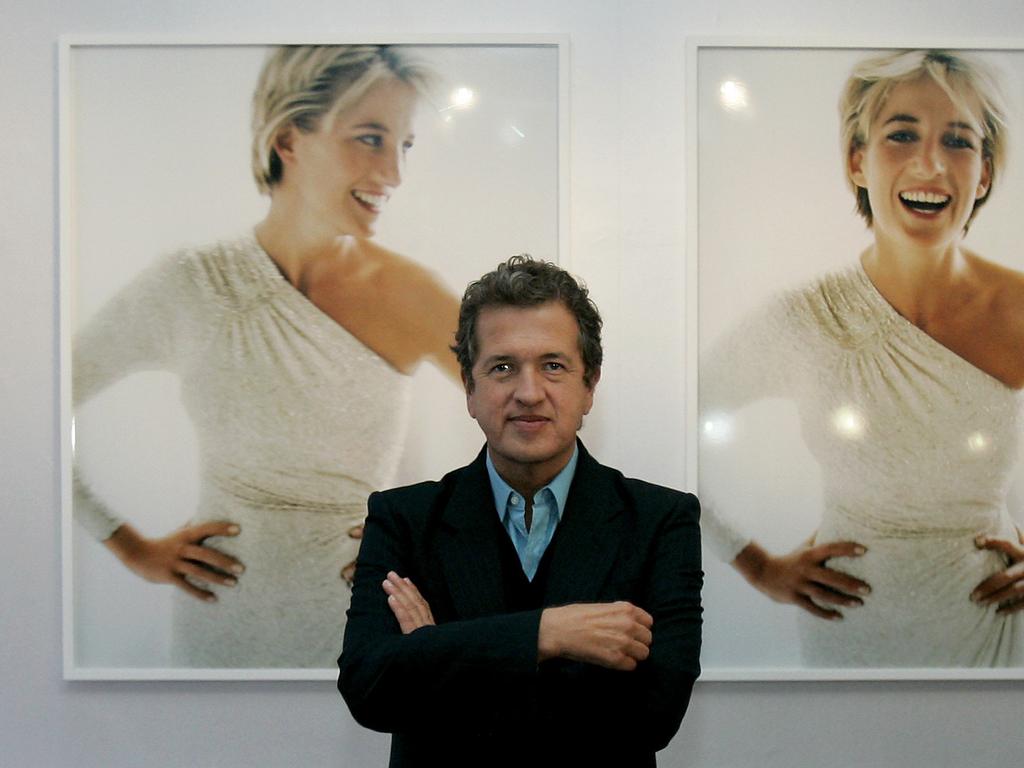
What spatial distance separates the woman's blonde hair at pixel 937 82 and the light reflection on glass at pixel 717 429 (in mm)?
563

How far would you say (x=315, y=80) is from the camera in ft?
7.27

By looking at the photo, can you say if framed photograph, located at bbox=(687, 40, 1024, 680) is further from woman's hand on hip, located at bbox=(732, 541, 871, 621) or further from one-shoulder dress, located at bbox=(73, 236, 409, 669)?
one-shoulder dress, located at bbox=(73, 236, 409, 669)

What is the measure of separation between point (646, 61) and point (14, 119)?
1428 mm

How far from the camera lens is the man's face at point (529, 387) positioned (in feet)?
5.22

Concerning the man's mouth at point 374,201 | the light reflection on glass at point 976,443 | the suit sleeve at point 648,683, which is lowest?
the suit sleeve at point 648,683

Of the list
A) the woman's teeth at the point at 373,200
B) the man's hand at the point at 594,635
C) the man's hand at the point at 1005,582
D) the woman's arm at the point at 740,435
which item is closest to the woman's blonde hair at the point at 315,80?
the woman's teeth at the point at 373,200

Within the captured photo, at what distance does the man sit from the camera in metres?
1.46

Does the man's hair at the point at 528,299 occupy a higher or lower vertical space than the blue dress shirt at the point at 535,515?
higher

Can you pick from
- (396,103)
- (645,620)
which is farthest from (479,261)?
(645,620)

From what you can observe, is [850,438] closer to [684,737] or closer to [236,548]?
[684,737]

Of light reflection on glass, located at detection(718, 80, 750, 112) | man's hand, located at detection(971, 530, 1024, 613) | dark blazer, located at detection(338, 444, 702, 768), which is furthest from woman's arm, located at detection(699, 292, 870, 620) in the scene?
dark blazer, located at detection(338, 444, 702, 768)

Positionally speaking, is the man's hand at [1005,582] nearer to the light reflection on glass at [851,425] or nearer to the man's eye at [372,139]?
the light reflection on glass at [851,425]

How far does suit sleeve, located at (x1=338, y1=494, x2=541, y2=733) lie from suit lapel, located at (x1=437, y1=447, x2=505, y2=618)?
2.5 inches

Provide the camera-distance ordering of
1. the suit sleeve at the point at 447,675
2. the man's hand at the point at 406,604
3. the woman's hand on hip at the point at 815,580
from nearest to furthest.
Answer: the suit sleeve at the point at 447,675
the man's hand at the point at 406,604
the woman's hand on hip at the point at 815,580
